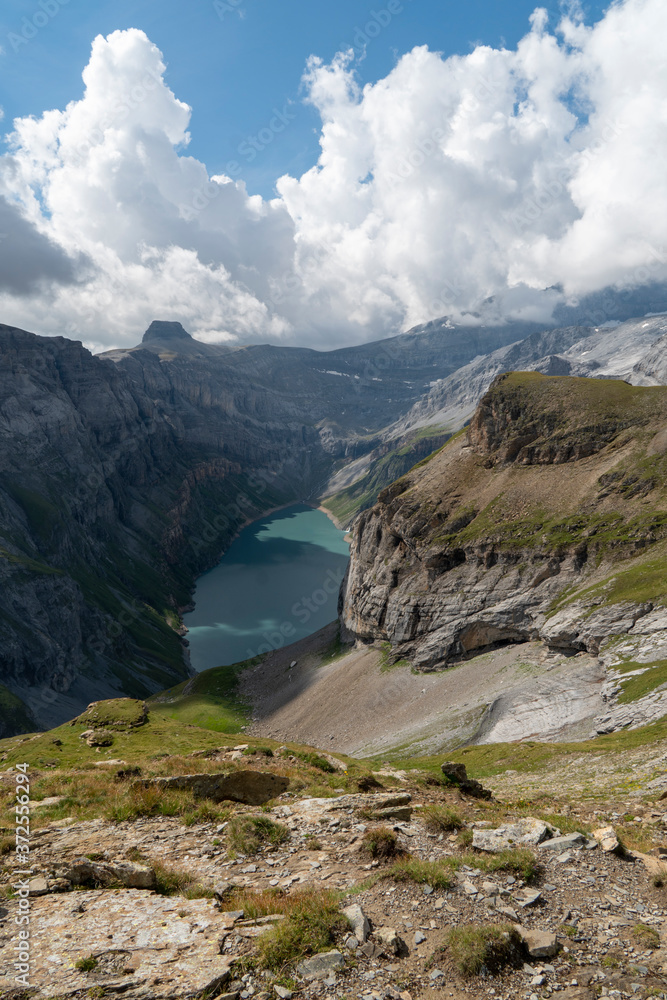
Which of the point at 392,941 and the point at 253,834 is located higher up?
the point at 392,941

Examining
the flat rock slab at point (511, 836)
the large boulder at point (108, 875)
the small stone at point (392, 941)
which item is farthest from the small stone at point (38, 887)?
the flat rock slab at point (511, 836)

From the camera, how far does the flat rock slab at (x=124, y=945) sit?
858 cm

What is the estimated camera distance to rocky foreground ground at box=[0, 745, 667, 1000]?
345 inches

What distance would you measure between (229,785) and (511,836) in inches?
390

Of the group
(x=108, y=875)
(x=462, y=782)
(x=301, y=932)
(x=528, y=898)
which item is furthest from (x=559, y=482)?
(x=108, y=875)

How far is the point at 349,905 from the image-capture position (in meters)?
10.8

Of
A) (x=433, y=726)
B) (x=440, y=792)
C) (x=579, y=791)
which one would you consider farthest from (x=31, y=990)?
(x=433, y=726)

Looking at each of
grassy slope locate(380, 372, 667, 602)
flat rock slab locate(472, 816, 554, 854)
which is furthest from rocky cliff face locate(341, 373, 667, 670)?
flat rock slab locate(472, 816, 554, 854)

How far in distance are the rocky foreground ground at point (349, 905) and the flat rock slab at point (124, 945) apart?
3 cm

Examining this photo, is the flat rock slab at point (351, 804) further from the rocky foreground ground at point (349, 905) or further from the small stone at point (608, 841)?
the small stone at point (608, 841)

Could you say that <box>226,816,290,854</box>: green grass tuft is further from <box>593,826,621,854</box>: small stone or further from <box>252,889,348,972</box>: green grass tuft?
<box>593,826,621,854</box>: small stone

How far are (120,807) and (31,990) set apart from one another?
812cm

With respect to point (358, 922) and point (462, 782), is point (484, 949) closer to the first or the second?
point (358, 922)

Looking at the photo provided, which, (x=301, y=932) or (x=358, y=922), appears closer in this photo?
(x=301, y=932)
